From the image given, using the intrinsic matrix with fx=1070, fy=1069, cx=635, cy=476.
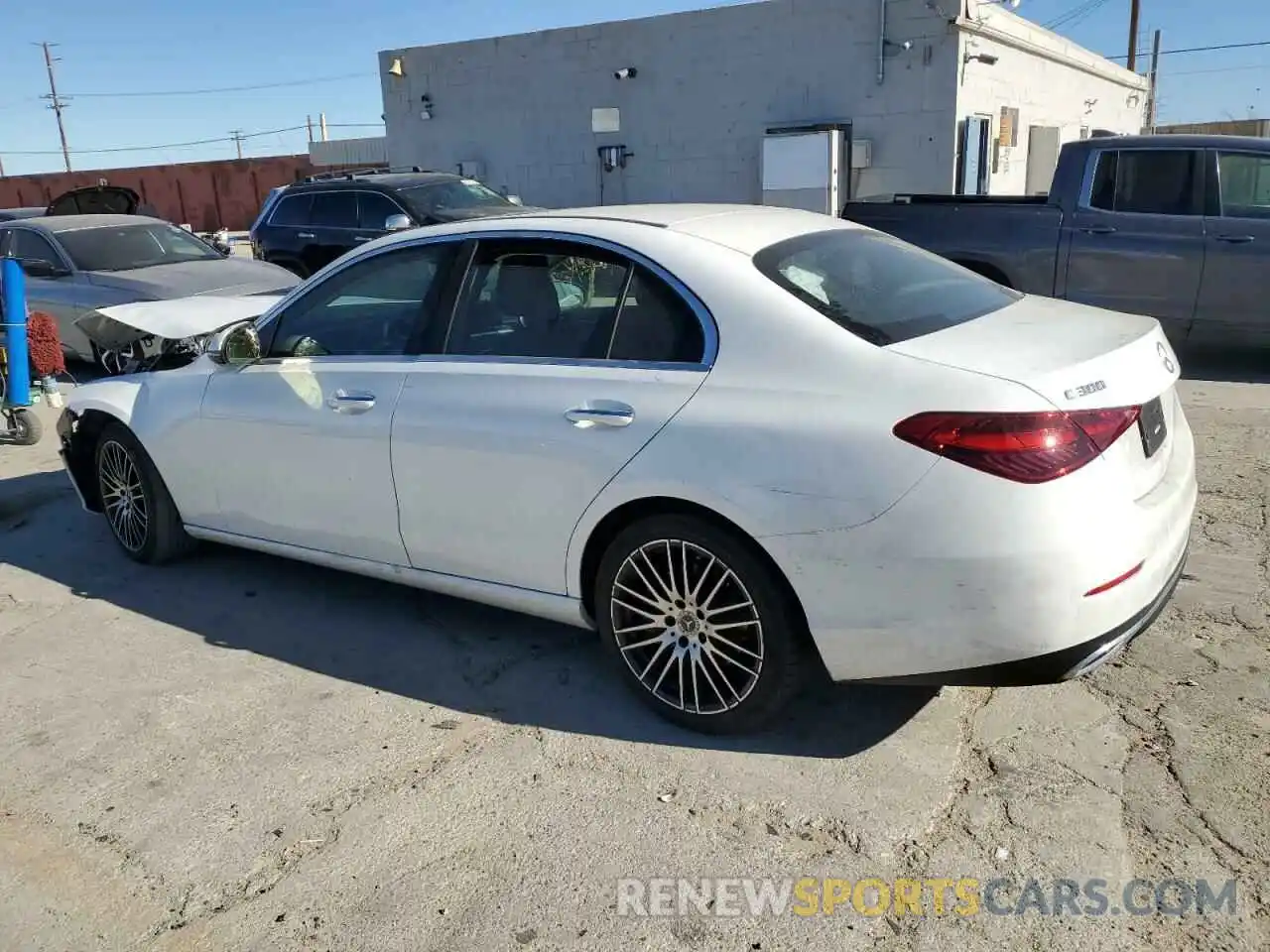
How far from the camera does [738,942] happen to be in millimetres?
2514

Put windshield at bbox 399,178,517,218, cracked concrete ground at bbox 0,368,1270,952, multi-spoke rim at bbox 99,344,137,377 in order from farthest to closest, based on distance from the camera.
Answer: windshield at bbox 399,178,517,218
multi-spoke rim at bbox 99,344,137,377
cracked concrete ground at bbox 0,368,1270,952

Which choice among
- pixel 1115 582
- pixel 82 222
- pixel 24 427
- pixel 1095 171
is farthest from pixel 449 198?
pixel 1115 582

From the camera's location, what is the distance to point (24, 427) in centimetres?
781

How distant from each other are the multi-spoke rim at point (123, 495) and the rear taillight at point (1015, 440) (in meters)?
3.79

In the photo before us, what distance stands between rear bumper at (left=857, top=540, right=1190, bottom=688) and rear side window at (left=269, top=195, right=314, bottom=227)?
441 inches

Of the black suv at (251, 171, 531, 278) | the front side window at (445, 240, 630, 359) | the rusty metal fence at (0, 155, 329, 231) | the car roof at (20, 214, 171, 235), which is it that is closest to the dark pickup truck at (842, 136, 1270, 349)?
the front side window at (445, 240, 630, 359)

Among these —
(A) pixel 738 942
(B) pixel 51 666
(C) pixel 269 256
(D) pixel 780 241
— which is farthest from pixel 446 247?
(C) pixel 269 256

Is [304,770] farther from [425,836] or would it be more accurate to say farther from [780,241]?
[780,241]

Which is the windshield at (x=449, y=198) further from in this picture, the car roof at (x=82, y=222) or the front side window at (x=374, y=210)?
the car roof at (x=82, y=222)

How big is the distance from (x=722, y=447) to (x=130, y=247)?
912 centimetres

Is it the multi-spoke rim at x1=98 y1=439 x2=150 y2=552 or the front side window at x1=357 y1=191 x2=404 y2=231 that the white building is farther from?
the multi-spoke rim at x1=98 y1=439 x2=150 y2=552

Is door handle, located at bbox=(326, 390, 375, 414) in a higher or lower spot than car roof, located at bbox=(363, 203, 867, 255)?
lower

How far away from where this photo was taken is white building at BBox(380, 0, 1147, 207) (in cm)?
1546

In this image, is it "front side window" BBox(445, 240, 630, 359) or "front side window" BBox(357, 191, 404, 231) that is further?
"front side window" BBox(357, 191, 404, 231)
